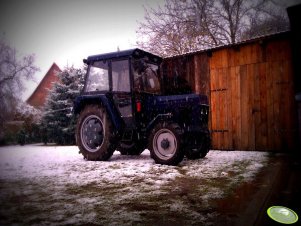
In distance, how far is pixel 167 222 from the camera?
2.15 m

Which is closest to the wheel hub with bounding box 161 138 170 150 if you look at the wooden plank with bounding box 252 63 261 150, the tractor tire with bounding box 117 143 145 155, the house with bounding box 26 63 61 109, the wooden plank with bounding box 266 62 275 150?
the tractor tire with bounding box 117 143 145 155

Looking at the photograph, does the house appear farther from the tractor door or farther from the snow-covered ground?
the snow-covered ground

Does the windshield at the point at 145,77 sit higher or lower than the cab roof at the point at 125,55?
lower

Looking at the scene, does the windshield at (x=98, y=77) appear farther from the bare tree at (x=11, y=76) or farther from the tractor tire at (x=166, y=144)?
the bare tree at (x=11, y=76)

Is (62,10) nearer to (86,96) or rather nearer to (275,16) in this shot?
(86,96)

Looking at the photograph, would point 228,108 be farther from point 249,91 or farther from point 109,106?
point 109,106

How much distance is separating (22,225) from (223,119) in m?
6.42

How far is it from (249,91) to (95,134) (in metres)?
4.34

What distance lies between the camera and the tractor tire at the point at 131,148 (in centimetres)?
655

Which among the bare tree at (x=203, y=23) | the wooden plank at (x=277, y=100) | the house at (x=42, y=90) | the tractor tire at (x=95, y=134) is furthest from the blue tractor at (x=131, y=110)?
the house at (x=42, y=90)

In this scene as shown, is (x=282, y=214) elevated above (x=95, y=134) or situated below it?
below

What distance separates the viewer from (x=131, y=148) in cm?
661

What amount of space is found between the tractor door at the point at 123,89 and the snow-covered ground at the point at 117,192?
128 cm

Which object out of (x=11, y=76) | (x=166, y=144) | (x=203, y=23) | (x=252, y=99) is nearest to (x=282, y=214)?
(x=166, y=144)
